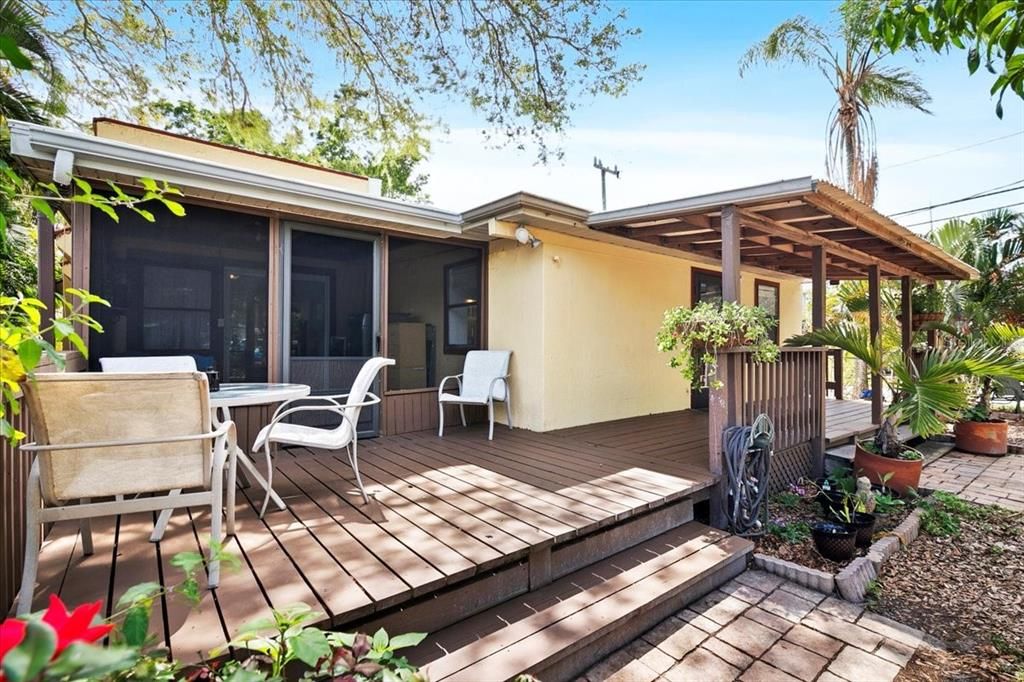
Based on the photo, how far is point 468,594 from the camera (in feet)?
7.07

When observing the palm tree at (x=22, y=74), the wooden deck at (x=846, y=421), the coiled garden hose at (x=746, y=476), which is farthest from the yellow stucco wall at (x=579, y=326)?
the palm tree at (x=22, y=74)

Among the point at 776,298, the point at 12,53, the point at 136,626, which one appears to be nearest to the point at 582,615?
the point at 136,626

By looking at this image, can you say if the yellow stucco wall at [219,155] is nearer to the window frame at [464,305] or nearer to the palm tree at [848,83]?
the window frame at [464,305]

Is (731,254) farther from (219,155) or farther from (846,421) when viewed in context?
(219,155)

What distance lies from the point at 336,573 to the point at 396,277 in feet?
11.2

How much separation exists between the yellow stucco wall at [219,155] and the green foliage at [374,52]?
0.55 meters

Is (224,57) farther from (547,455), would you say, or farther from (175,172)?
(547,455)

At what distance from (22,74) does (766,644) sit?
9.26 metres

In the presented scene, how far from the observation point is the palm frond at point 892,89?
960cm

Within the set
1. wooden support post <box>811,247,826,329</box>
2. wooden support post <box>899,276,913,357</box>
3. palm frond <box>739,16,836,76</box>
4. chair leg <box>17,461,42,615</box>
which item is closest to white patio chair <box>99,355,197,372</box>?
chair leg <box>17,461,42,615</box>

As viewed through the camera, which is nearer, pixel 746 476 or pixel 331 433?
pixel 331 433

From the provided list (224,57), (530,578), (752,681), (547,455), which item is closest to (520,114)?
(224,57)

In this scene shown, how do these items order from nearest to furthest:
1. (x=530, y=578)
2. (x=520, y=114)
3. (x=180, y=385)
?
(x=180, y=385)
(x=530, y=578)
(x=520, y=114)

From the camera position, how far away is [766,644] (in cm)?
223
